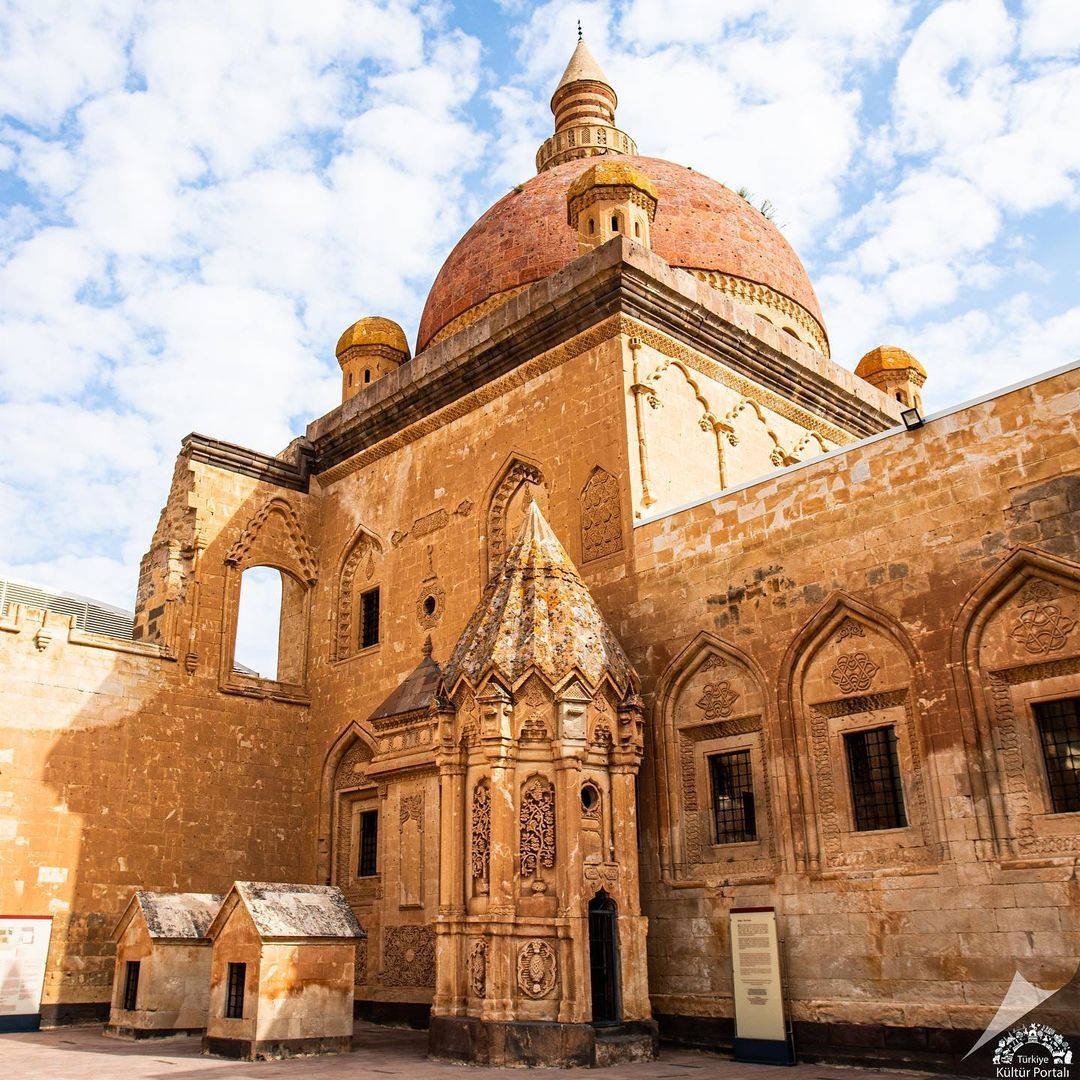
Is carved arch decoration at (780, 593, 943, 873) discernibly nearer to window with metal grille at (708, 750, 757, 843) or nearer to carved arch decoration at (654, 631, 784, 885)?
carved arch decoration at (654, 631, 784, 885)

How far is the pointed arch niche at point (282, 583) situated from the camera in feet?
51.5

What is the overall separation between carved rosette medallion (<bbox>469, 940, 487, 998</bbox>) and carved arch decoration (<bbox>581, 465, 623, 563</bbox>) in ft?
15.2

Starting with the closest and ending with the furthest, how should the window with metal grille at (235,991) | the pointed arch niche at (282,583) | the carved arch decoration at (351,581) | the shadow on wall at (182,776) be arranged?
the window with metal grille at (235,991)
the shadow on wall at (182,776)
the pointed arch niche at (282,583)
the carved arch decoration at (351,581)

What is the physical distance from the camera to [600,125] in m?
21.5

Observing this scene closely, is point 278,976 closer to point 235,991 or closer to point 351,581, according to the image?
point 235,991

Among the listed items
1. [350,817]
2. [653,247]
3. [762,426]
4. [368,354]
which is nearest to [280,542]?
[368,354]

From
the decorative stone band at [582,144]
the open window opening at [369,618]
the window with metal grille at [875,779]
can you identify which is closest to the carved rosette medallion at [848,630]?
the window with metal grille at [875,779]

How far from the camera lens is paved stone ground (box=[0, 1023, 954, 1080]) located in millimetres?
8109

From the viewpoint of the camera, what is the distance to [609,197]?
47.0 feet

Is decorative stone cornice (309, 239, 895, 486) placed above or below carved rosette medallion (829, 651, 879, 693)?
above

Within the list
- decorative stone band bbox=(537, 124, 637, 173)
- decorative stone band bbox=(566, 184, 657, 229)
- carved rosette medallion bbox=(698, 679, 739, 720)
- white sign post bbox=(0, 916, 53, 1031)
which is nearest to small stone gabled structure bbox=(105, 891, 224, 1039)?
white sign post bbox=(0, 916, 53, 1031)

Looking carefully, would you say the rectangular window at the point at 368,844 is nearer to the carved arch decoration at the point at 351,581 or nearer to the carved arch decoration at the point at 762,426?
the carved arch decoration at the point at 351,581

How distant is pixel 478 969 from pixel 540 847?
3.69 ft

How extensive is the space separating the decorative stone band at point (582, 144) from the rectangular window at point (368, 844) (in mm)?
13041
